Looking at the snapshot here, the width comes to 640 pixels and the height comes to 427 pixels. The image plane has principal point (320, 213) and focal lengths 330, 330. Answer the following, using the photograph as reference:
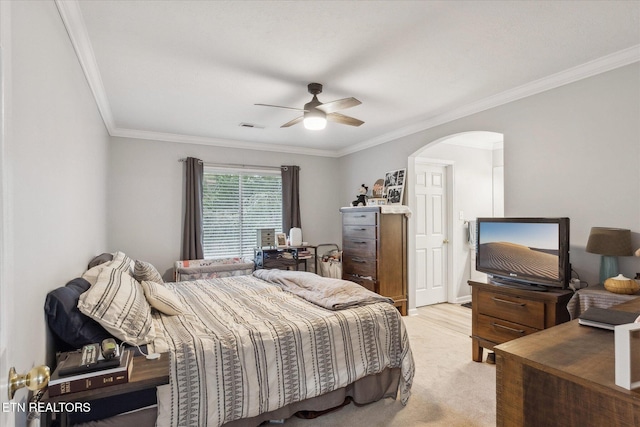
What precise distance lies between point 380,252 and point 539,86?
2445 mm

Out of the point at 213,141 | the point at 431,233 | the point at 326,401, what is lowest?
the point at 326,401

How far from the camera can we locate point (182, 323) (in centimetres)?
220

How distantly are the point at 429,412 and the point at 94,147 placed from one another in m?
3.57

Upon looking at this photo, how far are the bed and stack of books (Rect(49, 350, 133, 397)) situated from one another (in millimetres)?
216

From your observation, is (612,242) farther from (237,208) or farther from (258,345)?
(237,208)

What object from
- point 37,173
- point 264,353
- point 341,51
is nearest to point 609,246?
point 341,51

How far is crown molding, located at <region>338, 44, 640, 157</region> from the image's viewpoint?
97.3 inches

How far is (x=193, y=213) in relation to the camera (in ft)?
15.7

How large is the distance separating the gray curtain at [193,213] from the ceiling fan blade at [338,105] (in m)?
2.69

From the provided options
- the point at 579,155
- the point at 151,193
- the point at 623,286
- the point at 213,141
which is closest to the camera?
the point at 623,286

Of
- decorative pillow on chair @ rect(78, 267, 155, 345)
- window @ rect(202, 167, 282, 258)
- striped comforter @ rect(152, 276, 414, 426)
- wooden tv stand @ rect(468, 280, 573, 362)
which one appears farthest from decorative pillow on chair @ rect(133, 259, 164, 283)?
wooden tv stand @ rect(468, 280, 573, 362)

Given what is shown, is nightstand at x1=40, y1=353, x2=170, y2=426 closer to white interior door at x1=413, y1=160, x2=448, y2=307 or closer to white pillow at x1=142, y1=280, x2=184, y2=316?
white pillow at x1=142, y1=280, x2=184, y2=316

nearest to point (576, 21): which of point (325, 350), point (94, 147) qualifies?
point (325, 350)

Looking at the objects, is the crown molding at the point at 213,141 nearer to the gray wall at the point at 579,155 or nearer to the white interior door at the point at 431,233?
the white interior door at the point at 431,233
